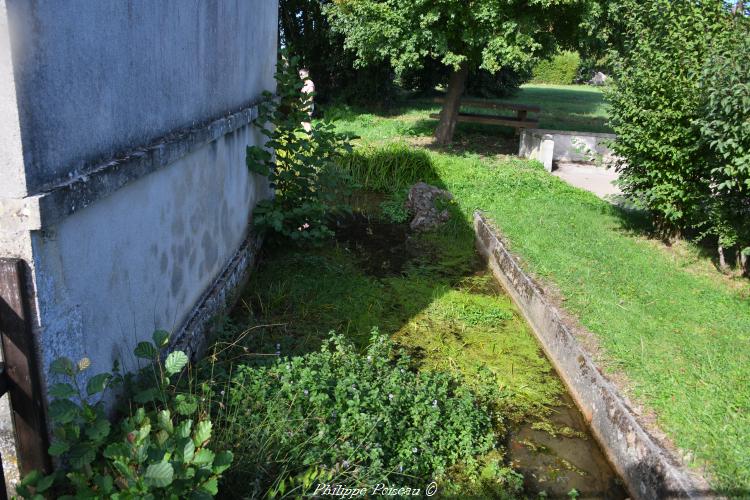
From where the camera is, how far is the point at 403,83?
816 inches

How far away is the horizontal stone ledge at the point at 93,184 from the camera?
2.18 meters

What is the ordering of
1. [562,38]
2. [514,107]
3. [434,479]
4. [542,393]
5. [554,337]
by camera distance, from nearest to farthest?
1. [434,479]
2. [542,393]
3. [554,337]
4. [562,38]
5. [514,107]

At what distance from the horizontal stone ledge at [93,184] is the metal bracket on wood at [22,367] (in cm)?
18

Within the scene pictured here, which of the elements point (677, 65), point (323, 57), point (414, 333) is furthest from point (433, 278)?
point (323, 57)

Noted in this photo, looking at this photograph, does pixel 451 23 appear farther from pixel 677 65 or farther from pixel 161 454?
pixel 161 454

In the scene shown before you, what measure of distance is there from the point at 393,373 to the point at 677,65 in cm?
500

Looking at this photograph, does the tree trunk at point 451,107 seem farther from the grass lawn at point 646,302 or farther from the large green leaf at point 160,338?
the large green leaf at point 160,338

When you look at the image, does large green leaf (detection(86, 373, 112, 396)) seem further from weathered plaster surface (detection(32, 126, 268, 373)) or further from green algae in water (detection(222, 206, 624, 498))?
green algae in water (detection(222, 206, 624, 498))

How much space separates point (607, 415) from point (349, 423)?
196 centimetres

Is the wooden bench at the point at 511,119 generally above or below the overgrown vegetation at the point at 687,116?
below

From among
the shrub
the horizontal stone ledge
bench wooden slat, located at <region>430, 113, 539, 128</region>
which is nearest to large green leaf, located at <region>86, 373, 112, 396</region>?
the horizontal stone ledge

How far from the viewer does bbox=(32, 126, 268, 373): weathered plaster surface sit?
240 cm

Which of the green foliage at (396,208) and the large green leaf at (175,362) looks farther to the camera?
the green foliage at (396,208)

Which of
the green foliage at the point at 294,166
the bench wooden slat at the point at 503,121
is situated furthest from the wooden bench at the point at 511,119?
the green foliage at the point at 294,166
